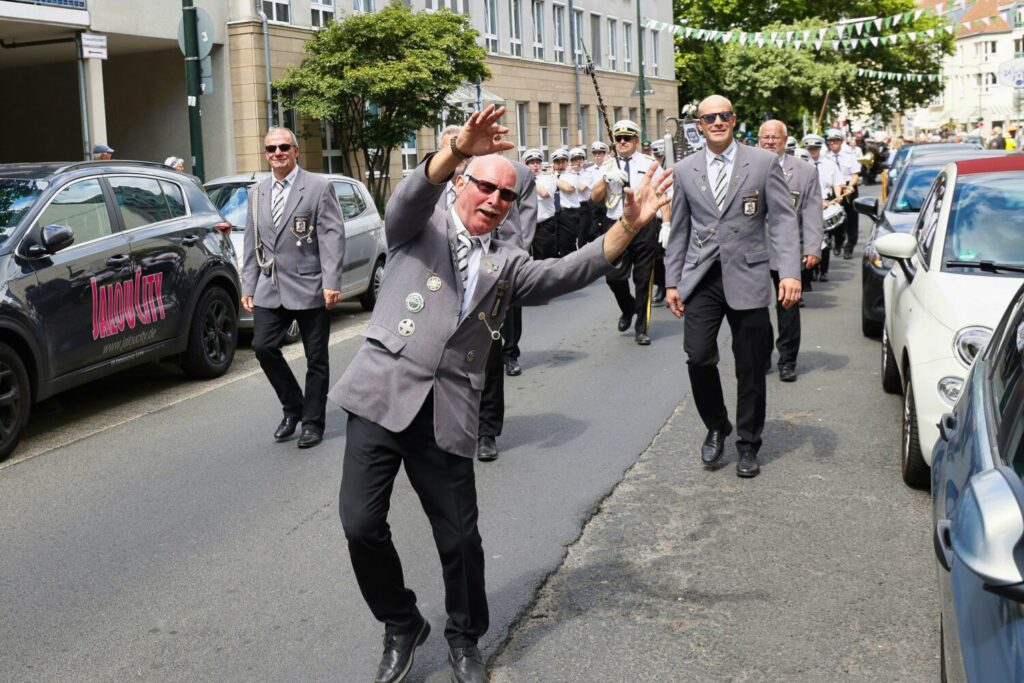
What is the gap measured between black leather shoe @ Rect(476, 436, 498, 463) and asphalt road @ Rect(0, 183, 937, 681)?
0.38ft

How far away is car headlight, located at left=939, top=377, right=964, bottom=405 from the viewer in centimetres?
570

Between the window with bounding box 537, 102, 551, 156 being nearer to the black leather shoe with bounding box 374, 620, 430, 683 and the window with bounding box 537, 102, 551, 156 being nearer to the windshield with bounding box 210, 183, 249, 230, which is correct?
the windshield with bounding box 210, 183, 249, 230

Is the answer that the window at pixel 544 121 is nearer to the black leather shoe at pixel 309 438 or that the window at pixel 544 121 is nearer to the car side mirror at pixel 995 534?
the black leather shoe at pixel 309 438

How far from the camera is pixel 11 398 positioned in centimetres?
762

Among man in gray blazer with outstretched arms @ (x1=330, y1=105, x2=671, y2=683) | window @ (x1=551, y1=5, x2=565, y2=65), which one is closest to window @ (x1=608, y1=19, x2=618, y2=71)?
window @ (x1=551, y1=5, x2=565, y2=65)

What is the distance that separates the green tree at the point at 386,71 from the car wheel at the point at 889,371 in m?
18.2

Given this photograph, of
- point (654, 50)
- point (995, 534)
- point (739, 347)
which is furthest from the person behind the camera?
point (654, 50)

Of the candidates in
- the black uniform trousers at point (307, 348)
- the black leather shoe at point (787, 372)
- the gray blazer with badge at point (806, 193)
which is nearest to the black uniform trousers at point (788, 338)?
the black leather shoe at point (787, 372)

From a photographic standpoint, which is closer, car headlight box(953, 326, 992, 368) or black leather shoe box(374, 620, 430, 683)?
black leather shoe box(374, 620, 430, 683)

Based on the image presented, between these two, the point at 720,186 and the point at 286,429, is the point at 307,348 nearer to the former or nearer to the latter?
the point at 286,429

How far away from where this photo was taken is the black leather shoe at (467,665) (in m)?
4.00

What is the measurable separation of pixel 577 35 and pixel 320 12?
15.7 meters

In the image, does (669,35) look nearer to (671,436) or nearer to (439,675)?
(671,436)

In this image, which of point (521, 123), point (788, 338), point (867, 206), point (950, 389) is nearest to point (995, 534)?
point (950, 389)
